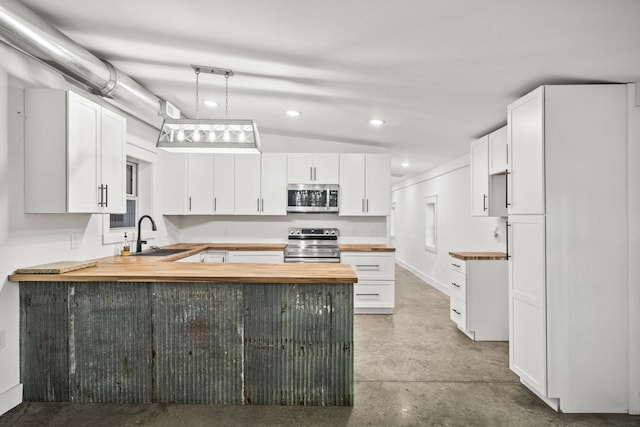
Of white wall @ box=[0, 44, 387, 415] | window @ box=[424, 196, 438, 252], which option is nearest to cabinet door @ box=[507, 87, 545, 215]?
white wall @ box=[0, 44, 387, 415]

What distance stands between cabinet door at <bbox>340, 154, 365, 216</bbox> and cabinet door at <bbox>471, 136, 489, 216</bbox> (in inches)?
59.0

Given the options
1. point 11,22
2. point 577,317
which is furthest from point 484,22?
point 11,22

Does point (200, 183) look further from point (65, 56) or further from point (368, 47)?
point (368, 47)

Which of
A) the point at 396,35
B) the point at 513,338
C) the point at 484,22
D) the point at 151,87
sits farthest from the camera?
the point at 151,87

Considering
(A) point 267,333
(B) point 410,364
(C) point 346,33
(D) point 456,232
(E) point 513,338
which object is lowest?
(B) point 410,364

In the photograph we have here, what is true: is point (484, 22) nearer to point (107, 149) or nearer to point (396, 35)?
point (396, 35)

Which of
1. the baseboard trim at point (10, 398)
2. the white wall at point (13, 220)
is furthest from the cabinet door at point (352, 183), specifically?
the baseboard trim at point (10, 398)

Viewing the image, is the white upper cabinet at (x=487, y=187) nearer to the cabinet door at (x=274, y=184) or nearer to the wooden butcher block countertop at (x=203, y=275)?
the wooden butcher block countertop at (x=203, y=275)

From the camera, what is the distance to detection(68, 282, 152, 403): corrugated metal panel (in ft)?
8.43

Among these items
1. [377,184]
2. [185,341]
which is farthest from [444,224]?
[185,341]

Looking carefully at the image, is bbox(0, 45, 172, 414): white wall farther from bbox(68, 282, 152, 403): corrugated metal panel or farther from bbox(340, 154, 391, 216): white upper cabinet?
bbox(340, 154, 391, 216): white upper cabinet

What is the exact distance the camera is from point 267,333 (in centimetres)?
254

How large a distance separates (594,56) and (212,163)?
4.38m

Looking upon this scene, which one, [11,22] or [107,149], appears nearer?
[11,22]
